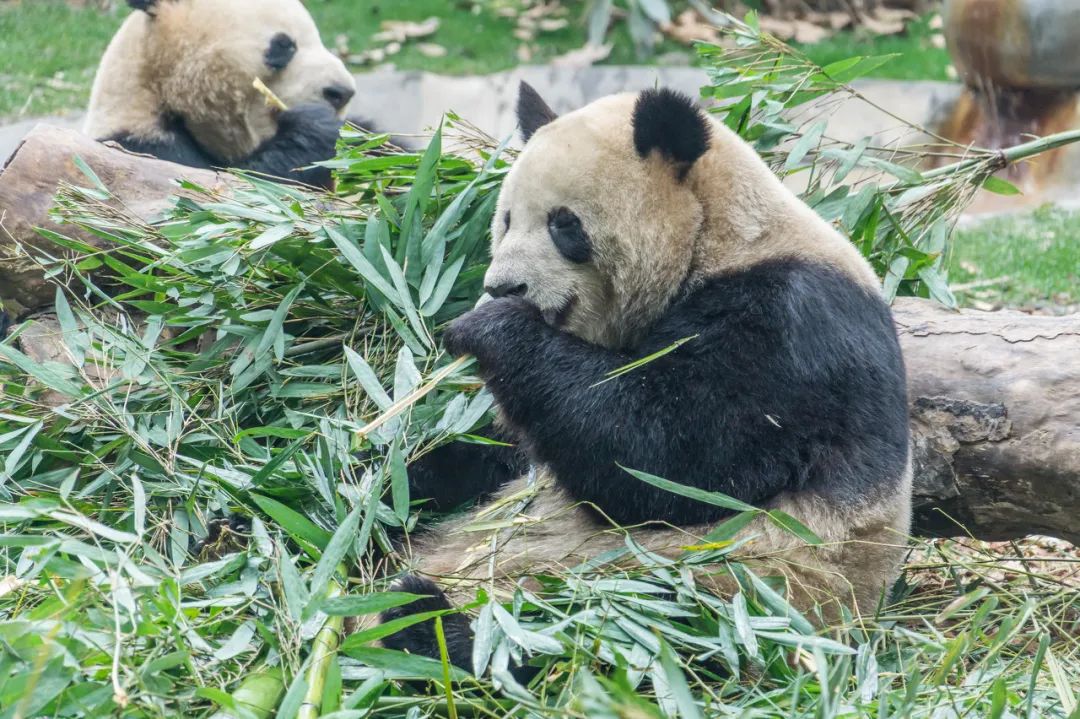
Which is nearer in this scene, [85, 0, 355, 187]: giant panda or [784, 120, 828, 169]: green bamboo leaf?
[784, 120, 828, 169]: green bamboo leaf

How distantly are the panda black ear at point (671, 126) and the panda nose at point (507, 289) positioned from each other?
0.58 metres

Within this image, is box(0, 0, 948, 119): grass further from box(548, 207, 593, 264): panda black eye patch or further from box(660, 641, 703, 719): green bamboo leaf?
box(660, 641, 703, 719): green bamboo leaf

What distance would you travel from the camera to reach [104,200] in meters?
4.31

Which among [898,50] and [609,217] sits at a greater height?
[609,217]

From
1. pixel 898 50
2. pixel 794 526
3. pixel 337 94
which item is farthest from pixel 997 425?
pixel 898 50

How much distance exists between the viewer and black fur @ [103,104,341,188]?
6.11 metres

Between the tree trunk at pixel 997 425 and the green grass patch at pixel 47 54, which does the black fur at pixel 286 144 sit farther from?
the green grass patch at pixel 47 54

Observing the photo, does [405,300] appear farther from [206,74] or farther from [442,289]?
[206,74]

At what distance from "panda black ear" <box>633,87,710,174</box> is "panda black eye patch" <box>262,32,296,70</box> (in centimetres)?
373

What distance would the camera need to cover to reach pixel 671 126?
3.35 meters

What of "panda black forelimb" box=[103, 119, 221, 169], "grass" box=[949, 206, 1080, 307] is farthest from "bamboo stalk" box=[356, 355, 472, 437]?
"grass" box=[949, 206, 1080, 307]

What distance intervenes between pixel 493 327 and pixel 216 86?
149 inches

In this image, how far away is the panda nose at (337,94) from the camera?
261 inches

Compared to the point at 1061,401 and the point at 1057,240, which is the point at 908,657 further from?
the point at 1057,240
